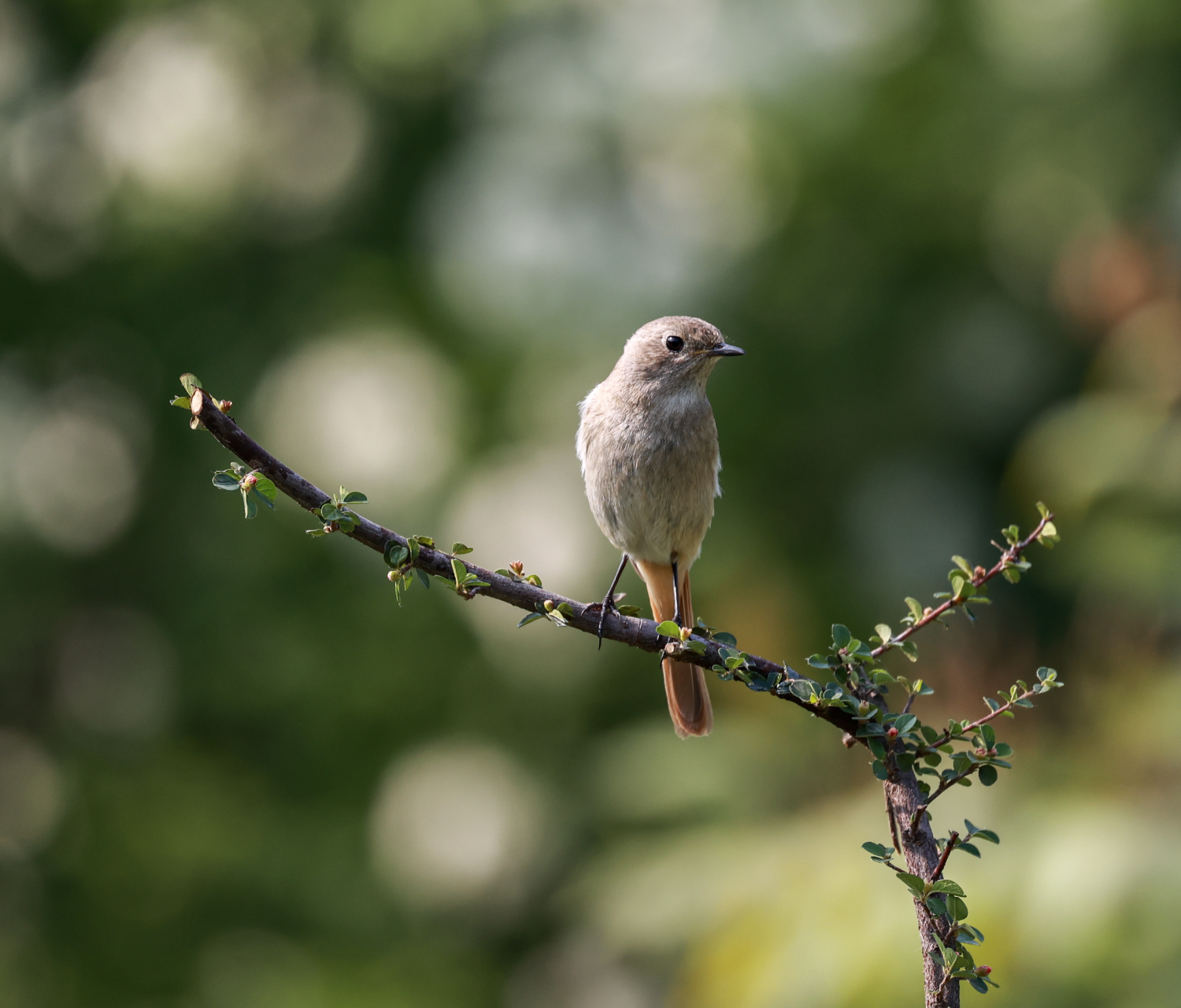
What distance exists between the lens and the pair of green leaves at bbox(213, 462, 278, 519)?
1.53m

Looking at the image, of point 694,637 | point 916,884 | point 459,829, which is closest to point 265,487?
point 694,637

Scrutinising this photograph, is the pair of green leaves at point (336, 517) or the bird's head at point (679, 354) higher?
the bird's head at point (679, 354)

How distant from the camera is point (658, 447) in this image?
3.69 metres

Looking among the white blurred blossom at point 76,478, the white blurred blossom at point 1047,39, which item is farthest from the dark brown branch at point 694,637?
the white blurred blossom at point 76,478

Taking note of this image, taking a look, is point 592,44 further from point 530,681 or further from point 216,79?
point 530,681

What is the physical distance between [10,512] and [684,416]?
5118 mm

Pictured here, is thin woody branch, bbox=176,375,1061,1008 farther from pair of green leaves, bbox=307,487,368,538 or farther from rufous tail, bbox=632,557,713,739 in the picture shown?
rufous tail, bbox=632,557,713,739

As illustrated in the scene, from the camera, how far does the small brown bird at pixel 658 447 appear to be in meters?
3.71

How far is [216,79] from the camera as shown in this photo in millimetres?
7613

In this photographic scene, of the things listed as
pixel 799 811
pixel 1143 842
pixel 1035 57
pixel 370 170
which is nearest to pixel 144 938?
pixel 799 811

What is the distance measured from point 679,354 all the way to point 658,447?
38 cm

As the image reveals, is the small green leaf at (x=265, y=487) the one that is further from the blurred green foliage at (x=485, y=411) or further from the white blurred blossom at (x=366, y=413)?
the white blurred blossom at (x=366, y=413)

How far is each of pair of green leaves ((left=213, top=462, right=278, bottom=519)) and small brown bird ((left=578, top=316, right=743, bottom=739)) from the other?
82.3 inches

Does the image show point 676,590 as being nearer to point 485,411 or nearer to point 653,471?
point 653,471
